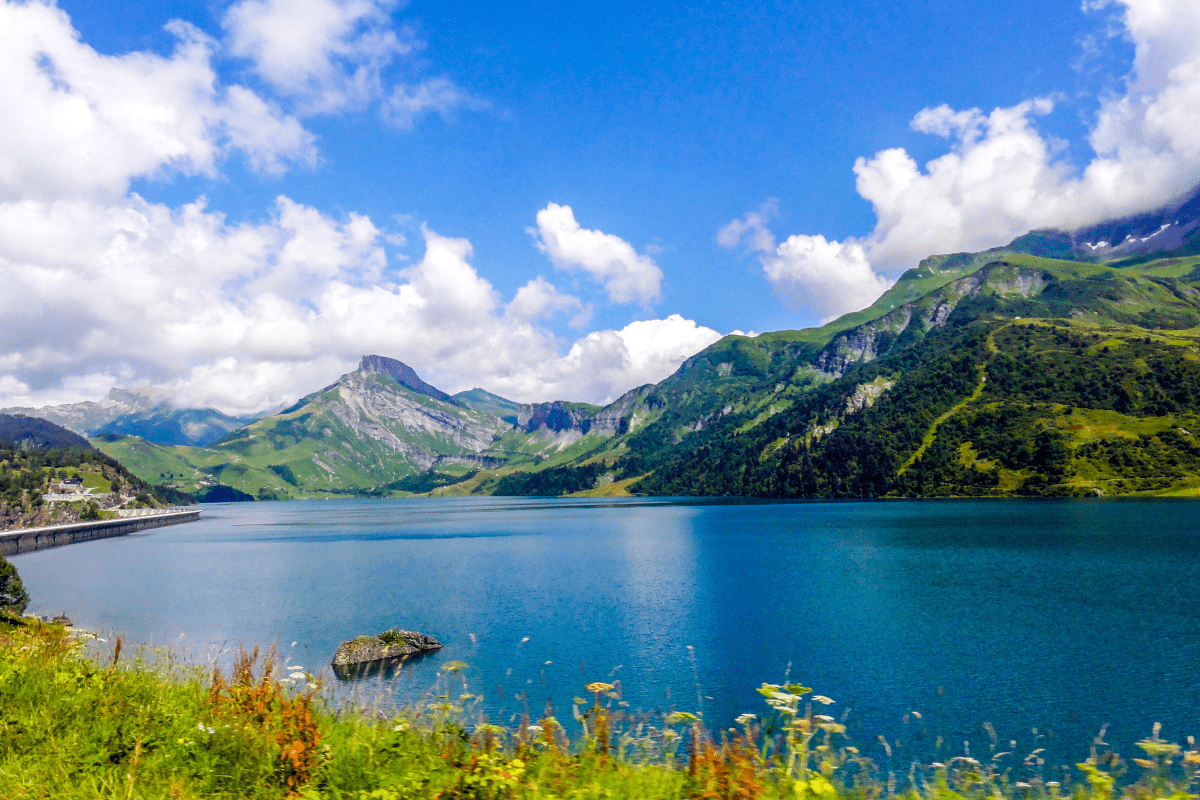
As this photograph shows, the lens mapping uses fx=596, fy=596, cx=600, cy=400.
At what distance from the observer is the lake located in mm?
30297

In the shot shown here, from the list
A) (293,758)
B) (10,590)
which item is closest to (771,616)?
(293,758)

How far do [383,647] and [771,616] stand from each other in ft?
101

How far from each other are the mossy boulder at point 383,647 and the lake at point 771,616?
123cm

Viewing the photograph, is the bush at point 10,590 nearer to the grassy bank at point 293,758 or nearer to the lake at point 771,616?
the lake at point 771,616

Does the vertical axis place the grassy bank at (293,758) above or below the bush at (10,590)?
above

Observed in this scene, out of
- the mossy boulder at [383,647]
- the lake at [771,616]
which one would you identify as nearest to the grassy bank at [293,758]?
the lake at [771,616]

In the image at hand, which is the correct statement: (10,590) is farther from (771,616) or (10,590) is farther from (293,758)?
(293,758)

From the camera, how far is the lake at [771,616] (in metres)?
30.3

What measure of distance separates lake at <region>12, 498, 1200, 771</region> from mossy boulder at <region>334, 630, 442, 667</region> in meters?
1.23

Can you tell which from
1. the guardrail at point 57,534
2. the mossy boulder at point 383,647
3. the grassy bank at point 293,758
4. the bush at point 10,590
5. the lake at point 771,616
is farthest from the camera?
the guardrail at point 57,534

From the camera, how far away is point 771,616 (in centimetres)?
5028

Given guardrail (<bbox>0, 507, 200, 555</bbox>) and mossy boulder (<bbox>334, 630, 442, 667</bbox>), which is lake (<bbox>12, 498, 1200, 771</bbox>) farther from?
guardrail (<bbox>0, 507, 200, 555</bbox>)

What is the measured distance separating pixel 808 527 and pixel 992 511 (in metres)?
52.0

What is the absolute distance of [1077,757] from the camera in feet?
78.3
